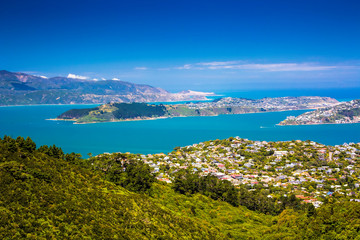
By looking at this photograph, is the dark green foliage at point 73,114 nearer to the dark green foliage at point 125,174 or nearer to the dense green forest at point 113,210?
the dark green foliage at point 125,174

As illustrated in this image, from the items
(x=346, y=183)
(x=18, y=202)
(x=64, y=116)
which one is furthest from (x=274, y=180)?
(x=64, y=116)

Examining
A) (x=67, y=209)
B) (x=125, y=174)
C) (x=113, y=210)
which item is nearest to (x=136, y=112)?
(x=125, y=174)

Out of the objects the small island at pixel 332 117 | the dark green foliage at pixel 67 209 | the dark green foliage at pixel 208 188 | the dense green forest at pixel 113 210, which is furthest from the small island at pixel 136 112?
the dark green foliage at pixel 67 209

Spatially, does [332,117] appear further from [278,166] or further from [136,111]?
[136,111]

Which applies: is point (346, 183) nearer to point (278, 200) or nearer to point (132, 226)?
point (278, 200)

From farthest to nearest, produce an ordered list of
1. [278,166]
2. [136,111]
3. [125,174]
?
[136,111]
[278,166]
[125,174]

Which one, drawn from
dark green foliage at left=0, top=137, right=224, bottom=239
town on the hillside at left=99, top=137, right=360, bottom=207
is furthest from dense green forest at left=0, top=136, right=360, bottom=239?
town on the hillside at left=99, top=137, right=360, bottom=207
